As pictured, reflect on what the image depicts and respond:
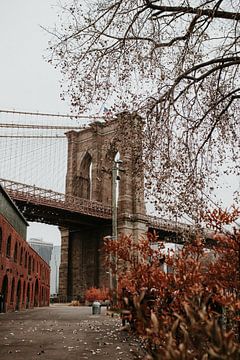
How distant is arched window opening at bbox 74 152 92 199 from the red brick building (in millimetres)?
16596

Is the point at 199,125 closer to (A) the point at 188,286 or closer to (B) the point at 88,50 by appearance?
(B) the point at 88,50

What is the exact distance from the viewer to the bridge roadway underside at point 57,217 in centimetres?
4156

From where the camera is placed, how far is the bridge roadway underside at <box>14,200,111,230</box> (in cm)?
4156

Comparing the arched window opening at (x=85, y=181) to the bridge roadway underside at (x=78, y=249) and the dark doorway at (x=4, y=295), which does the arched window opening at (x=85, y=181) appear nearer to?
the bridge roadway underside at (x=78, y=249)

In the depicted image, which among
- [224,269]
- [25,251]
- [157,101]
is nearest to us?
[224,269]

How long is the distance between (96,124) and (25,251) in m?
26.3

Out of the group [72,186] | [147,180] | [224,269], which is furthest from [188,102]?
[72,186]

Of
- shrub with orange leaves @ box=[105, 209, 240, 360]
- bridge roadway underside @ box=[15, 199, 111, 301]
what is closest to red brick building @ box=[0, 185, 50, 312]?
bridge roadway underside @ box=[15, 199, 111, 301]

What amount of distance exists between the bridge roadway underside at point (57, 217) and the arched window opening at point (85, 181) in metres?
7.41

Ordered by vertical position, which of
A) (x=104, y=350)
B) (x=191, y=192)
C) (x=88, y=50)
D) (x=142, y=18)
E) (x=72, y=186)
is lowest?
(x=104, y=350)

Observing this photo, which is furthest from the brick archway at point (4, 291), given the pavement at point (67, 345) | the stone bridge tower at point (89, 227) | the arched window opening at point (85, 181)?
the arched window opening at point (85, 181)

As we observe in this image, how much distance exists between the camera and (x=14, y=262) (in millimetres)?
29953

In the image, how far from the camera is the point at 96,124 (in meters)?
11.6

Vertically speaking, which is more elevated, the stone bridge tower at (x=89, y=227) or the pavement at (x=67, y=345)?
the stone bridge tower at (x=89, y=227)
